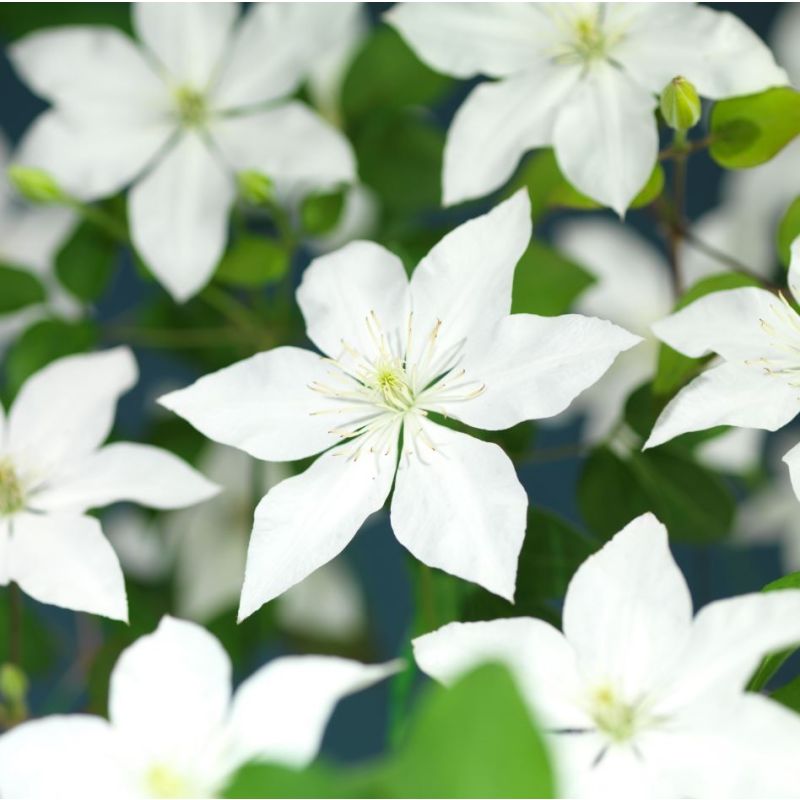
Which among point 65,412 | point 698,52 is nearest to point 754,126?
point 698,52

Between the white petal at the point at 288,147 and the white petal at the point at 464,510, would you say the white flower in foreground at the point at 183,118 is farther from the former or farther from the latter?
the white petal at the point at 464,510

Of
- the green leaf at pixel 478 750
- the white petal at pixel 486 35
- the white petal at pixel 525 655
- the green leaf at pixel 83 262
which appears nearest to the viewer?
the green leaf at pixel 478 750

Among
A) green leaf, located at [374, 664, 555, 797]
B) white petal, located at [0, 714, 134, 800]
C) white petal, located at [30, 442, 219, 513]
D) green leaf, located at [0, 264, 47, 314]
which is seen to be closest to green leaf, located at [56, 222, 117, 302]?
green leaf, located at [0, 264, 47, 314]

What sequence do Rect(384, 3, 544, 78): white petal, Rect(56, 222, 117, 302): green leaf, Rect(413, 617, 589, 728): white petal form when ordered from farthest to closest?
Rect(56, 222, 117, 302): green leaf
Rect(384, 3, 544, 78): white petal
Rect(413, 617, 589, 728): white petal

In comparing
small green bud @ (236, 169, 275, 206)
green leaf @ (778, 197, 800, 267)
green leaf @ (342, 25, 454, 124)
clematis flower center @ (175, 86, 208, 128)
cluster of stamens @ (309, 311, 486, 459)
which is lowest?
cluster of stamens @ (309, 311, 486, 459)

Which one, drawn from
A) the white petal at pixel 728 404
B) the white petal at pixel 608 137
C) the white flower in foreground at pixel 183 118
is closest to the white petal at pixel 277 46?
the white flower in foreground at pixel 183 118

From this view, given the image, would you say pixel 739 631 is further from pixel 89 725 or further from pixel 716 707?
pixel 89 725

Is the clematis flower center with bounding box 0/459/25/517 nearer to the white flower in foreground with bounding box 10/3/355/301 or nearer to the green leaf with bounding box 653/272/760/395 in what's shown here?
the white flower in foreground with bounding box 10/3/355/301
